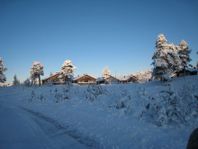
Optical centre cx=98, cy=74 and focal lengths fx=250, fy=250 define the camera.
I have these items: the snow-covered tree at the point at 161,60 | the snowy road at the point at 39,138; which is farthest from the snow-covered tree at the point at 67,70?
the snowy road at the point at 39,138

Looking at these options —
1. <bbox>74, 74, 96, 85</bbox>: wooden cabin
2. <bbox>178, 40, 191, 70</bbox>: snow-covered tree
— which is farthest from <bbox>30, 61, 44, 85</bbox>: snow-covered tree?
<bbox>178, 40, 191, 70</bbox>: snow-covered tree

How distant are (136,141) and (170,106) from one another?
10.3 ft

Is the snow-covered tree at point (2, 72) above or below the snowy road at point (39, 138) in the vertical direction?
above

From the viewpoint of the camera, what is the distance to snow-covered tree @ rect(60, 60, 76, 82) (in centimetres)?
7212

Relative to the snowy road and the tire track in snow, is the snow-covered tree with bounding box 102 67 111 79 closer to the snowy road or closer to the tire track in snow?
the tire track in snow

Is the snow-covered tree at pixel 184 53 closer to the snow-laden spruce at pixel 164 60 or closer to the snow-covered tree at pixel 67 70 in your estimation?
the snow-laden spruce at pixel 164 60

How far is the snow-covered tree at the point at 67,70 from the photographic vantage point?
7212 cm

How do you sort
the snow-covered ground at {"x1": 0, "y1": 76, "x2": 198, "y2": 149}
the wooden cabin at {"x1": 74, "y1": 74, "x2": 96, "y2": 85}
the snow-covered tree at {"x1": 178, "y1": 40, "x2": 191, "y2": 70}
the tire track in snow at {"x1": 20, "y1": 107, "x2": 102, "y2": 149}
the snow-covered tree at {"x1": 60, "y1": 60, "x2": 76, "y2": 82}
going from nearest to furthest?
the snow-covered ground at {"x1": 0, "y1": 76, "x2": 198, "y2": 149}, the tire track in snow at {"x1": 20, "y1": 107, "x2": 102, "y2": 149}, the snow-covered tree at {"x1": 178, "y1": 40, "x2": 191, "y2": 70}, the snow-covered tree at {"x1": 60, "y1": 60, "x2": 76, "y2": 82}, the wooden cabin at {"x1": 74, "y1": 74, "x2": 96, "y2": 85}

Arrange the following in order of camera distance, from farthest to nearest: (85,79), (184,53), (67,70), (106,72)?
1. (106,72)
2. (85,79)
3. (67,70)
4. (184,53)

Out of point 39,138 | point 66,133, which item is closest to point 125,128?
point 66,133

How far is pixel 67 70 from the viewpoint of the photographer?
7231 centimetres

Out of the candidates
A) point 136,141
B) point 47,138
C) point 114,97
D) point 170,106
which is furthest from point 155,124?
point 114,97

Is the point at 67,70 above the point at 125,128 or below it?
above

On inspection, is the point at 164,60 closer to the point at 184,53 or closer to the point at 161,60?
the point at 161,60
